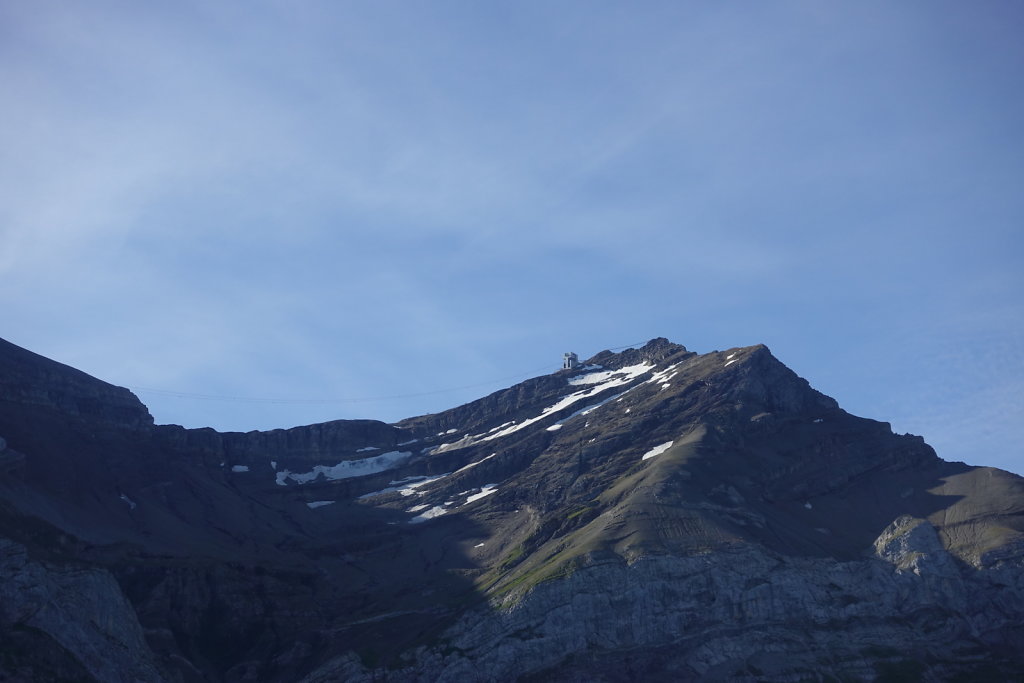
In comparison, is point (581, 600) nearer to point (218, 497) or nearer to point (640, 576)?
point (640, 576)

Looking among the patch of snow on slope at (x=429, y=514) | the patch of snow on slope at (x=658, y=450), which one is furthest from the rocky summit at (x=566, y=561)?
the patch of snow on slope at (x=658, y=450)

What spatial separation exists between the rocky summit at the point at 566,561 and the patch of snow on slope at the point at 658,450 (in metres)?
1.40

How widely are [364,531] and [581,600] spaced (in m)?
64.0

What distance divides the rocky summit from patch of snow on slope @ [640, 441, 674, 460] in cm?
140

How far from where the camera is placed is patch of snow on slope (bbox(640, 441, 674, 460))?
572 feet

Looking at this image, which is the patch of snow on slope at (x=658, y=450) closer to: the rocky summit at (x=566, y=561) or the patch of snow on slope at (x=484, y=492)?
the rocky summit at (x=566, y=561)

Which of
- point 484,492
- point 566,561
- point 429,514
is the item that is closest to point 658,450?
point 484,492

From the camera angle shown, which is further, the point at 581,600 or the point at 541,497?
the point at 541,497

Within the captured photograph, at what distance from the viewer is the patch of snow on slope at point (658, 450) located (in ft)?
572

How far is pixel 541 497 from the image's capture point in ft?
581

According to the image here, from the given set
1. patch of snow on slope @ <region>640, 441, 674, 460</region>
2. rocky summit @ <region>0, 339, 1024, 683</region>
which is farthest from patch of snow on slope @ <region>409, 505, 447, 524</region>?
patch of snow on slope @ <region>640, 441, 674, 460</region>

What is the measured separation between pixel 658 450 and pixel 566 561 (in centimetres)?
4396

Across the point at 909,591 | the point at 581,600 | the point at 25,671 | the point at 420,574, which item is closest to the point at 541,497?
the point at 420,574

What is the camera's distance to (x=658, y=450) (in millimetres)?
176375
